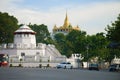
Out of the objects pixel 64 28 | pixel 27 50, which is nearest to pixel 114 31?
pixel 27 50

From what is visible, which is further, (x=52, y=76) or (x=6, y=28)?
(x=6, y=28)

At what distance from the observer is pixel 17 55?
8900cm

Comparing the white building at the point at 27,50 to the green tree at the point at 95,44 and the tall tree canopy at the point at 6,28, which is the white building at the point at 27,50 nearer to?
the green tree at the point at 95,44

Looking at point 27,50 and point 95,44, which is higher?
point 95,44

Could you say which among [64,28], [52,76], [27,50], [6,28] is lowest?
[52,76]

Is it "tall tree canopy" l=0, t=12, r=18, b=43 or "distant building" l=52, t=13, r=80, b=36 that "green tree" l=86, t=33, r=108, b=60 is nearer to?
"tall tree canopy" l=0, t=12, r=18, b=43

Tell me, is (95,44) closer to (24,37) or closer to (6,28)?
(24,37)

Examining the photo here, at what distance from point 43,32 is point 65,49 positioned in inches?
1125

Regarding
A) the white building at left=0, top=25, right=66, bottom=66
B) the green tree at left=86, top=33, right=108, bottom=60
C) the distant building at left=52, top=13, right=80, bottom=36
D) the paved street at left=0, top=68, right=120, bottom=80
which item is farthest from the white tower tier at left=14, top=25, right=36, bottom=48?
the distant building at left=52, top=13, right=80, bottom=36

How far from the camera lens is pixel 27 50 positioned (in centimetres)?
9150

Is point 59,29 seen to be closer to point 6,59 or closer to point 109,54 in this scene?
point 109,54

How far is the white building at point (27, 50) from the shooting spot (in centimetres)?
8656

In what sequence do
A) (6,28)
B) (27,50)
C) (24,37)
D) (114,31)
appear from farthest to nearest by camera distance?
(6,28)
(24,37)
(27,50)
(114,31)

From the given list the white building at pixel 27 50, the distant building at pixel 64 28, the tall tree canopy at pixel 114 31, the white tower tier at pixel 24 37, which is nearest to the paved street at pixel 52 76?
the tall tree canopy at pixel 114 31
